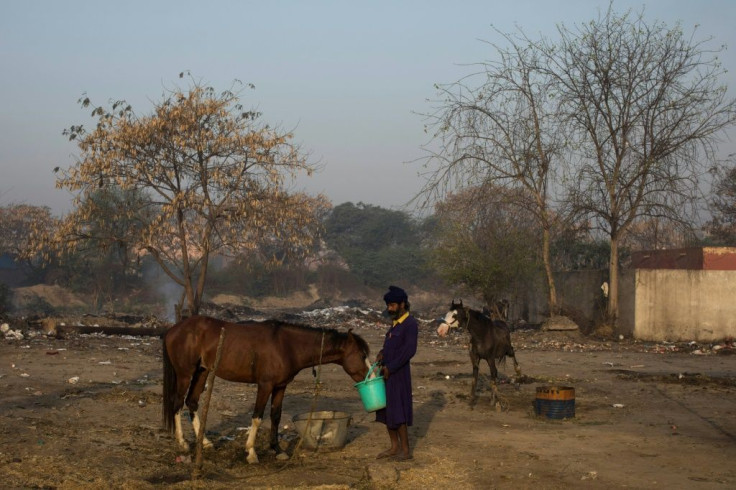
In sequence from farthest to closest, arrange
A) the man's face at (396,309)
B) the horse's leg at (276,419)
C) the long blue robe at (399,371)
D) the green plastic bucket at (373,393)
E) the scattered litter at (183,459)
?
the horse's leg at (276,419) → the man's face at (396,309) → the green plastic bucket at (373,393) → the long blue robe at (399,371) → the scattered litter at (183,459)

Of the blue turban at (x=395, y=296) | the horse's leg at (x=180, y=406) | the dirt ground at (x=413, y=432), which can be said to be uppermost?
the blue turban at (x=395, y=296)

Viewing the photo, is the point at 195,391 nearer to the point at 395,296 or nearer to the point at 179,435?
the point at 179,435

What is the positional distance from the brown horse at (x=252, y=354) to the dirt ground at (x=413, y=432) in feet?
1.51

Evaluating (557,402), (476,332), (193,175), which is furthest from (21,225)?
(557,402)

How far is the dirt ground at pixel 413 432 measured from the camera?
25.1ft

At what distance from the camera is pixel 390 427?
859cm

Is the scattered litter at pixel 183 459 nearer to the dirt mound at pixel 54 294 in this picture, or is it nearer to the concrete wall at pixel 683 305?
the concrete wall at pixel 683 305

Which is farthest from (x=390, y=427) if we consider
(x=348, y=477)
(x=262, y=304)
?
(x=262, y=304)

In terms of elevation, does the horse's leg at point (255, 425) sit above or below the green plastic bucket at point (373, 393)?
below

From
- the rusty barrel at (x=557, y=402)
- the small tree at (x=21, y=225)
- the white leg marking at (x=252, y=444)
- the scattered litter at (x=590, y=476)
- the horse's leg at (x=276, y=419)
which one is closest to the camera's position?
the scattered litter at (x=590, y=476)

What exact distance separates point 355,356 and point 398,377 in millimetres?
667

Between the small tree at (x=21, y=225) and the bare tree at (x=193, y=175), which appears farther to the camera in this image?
the small tree at (x=21, y=225)

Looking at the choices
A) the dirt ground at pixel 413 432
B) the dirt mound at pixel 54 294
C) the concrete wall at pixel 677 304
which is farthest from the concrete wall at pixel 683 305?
the dirt mound at pixel 54 294

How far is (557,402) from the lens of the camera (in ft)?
36.3
